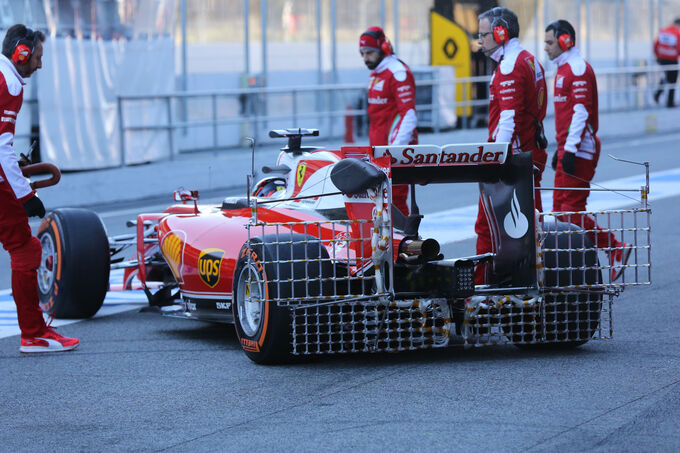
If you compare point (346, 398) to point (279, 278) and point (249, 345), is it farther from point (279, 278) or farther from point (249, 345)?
point (249, 345)

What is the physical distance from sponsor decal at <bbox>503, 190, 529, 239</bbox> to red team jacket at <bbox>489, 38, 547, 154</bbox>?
1.59 meters

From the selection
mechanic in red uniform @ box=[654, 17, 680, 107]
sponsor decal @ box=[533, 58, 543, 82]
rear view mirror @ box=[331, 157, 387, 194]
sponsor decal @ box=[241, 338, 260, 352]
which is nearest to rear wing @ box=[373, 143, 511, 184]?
rear view mirror @ box=[331, 157, 387, 194]

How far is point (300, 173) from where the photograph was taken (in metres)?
8.41

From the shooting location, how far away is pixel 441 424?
559 centimetres

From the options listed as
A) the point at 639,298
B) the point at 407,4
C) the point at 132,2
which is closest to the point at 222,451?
the point at 639,298

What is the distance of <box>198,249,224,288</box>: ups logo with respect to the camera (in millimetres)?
7777

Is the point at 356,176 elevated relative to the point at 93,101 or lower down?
lower down

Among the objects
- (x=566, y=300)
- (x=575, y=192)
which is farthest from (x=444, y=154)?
(x=575, y=192)

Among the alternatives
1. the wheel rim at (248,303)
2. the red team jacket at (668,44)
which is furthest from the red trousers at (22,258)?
the red team jacket at (668,44)

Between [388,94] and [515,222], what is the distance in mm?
4181

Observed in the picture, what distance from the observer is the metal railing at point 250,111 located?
18.3m

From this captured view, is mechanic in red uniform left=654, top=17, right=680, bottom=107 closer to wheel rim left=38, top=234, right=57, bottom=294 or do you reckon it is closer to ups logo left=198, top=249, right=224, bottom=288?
wheel rim left=38, top=234, right=57, bottom=294

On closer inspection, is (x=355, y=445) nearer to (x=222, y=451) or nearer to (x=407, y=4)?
(x=222, y=451)

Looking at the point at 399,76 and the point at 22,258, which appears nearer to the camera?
the point at 22,258
